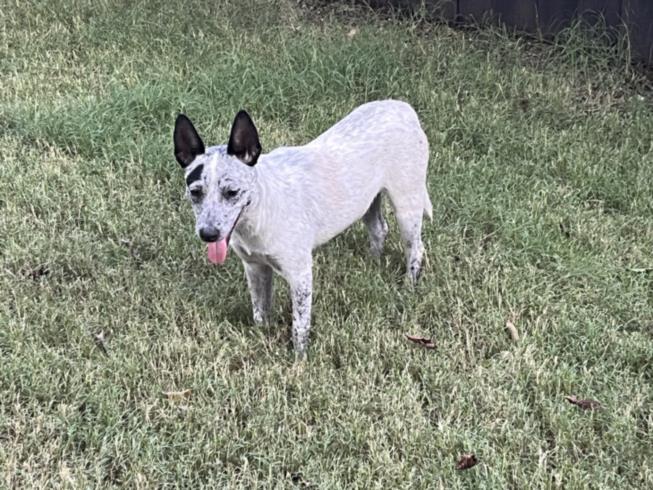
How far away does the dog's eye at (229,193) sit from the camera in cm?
355

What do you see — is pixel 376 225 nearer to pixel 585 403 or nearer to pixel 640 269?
pixel 640 269

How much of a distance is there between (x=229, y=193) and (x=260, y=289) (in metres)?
0.87

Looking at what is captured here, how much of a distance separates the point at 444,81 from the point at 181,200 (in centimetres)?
261

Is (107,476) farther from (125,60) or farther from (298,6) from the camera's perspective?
(298,6)

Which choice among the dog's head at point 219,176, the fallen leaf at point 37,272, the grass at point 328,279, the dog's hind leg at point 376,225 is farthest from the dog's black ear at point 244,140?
the fallen leaf at point 37,272

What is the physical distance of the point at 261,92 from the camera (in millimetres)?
6629

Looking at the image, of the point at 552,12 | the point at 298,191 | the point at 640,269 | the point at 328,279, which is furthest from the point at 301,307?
the point at 552,12

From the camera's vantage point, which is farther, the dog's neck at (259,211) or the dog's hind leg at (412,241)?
the dog's hind leg at (412,241)

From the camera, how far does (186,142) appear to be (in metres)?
3.60

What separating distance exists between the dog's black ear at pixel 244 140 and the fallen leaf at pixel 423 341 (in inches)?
49.9

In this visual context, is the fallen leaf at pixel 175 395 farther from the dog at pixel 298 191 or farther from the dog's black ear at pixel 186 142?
the dog's black ear at pixel 186 142

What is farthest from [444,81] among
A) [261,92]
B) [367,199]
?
[367,199]

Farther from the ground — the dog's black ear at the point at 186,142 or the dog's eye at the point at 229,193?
the dog's black ear at the point at 186,142

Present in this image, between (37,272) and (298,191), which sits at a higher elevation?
(298,191)
